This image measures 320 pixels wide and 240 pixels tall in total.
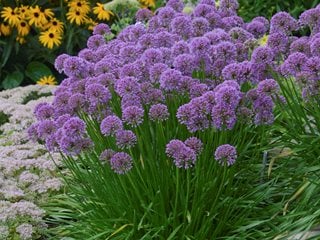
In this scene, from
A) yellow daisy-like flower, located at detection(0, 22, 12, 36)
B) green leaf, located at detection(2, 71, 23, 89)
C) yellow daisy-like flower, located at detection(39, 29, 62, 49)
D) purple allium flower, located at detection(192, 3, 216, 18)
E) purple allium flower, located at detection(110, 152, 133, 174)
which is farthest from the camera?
green leaf, located at detection(2, 71, 23, 89)

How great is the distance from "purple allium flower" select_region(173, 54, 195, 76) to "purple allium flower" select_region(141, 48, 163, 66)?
0.12 metres

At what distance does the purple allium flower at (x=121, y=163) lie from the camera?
120 inches

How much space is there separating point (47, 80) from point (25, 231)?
3.93 metres

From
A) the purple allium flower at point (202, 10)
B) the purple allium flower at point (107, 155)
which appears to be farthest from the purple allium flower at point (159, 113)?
the purple allium flower at point (202, 10)

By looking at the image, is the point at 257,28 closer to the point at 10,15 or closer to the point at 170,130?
the point at 170,130

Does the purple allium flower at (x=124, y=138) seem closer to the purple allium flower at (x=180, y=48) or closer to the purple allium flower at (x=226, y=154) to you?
the purple allium flower at (x=226, y=154)

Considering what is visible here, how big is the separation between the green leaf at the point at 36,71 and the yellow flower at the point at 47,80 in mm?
67

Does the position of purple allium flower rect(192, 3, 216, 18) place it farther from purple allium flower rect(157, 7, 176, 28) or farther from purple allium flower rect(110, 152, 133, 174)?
purple allium flower rect(110, 152, 133, 174)

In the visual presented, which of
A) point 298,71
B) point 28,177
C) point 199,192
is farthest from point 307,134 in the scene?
point 28,177

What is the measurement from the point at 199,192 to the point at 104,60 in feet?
2.85

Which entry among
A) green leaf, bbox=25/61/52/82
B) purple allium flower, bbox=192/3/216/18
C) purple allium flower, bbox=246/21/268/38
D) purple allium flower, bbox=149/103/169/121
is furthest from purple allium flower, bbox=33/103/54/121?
green leaf, bbox=25/61/52/82

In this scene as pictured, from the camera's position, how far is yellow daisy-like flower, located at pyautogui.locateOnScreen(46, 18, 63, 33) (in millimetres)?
7584

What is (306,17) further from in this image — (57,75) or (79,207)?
(57,75)

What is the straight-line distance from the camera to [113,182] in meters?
3.36
